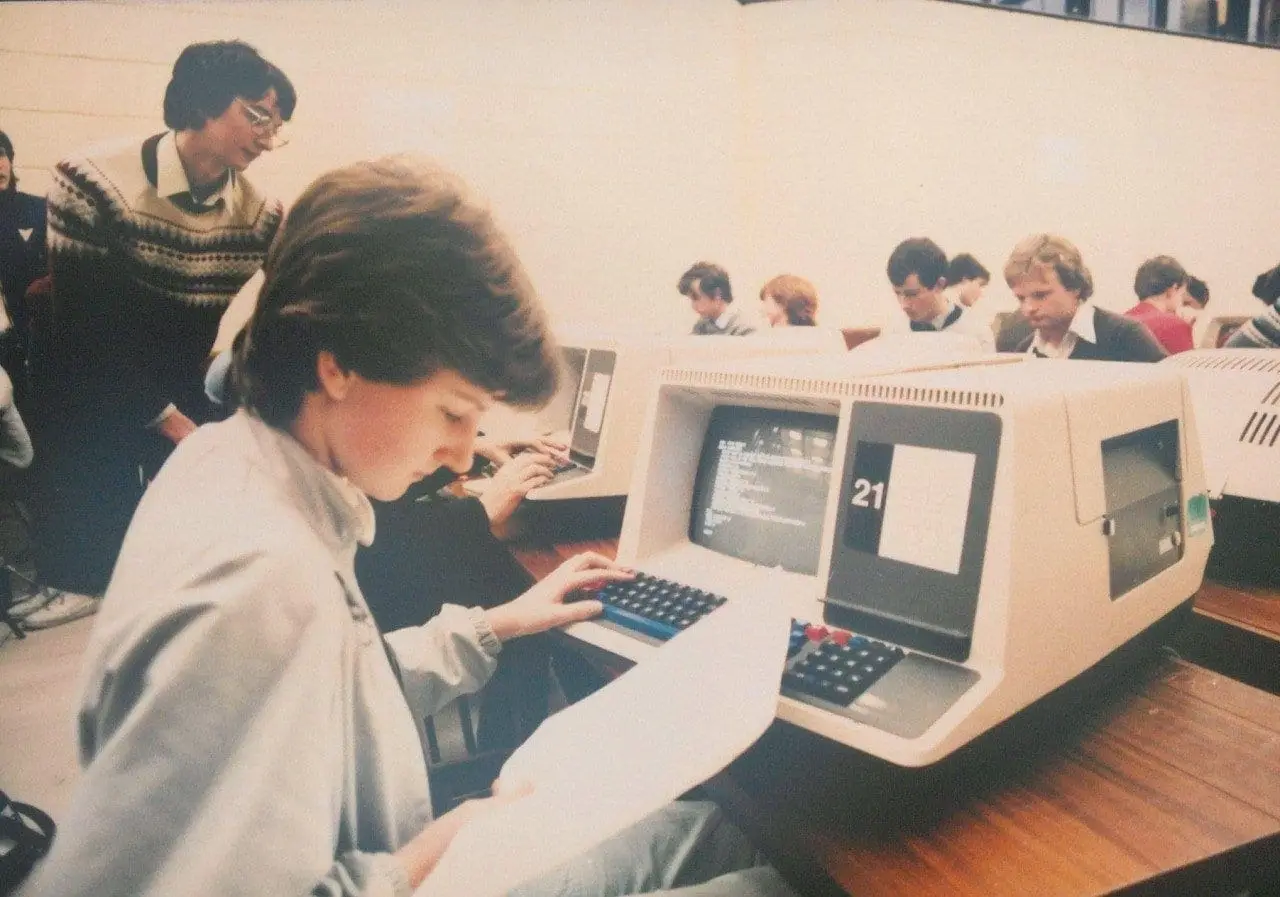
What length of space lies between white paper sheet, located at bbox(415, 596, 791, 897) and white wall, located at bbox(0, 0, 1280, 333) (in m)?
0.62

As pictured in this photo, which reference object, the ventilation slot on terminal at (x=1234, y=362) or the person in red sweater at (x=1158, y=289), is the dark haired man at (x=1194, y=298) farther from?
the ventilation slot on terminal at (x=1234, y=362)

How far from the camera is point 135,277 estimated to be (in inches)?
36.8

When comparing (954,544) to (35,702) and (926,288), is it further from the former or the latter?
(926,288)

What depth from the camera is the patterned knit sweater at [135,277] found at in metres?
0.90

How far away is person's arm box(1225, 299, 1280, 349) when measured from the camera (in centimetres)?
170

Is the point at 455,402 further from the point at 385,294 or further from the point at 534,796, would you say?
the point at 534,796

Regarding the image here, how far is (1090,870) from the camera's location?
62 cm

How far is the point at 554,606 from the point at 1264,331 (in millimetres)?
1720

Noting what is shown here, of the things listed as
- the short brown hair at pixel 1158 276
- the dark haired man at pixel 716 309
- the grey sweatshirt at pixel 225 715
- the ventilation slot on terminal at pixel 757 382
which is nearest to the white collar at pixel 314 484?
the grey sweatshirt at pixel 225 715

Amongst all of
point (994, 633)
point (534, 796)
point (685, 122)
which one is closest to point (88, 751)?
point (534, 796)

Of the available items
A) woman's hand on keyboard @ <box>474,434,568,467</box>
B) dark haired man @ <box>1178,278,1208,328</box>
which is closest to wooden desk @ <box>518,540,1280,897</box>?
woman's hand on keyboard @ <box>474,434,568,467</box>

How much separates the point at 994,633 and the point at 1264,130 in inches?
140

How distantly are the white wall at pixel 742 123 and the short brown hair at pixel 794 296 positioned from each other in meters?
0.07

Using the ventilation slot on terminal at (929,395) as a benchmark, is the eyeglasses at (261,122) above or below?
above
